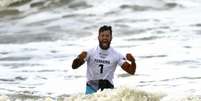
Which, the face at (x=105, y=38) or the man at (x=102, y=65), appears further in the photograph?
the man at (x=102, y=65)

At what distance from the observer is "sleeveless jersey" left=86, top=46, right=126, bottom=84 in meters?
8.19

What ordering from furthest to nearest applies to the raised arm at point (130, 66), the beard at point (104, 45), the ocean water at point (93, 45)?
the ocean water at point (93, 45) → the beard at point (104, 45) → the raised arm at point (130, 66)

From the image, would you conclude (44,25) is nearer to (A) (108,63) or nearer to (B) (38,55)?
(B) (38,55)

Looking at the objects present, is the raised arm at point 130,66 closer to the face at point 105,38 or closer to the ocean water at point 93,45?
the ocean water at point 93,45

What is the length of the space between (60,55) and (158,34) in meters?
3.88

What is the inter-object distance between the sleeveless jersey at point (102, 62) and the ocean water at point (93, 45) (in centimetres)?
30

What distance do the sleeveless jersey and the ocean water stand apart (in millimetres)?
302

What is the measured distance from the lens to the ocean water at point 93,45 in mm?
11445

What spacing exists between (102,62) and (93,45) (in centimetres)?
1007

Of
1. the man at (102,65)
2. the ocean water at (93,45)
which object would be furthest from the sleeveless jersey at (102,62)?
the ocean water at (93,45)

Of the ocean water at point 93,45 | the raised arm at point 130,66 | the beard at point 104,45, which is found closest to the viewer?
the raised arm at point 130,66

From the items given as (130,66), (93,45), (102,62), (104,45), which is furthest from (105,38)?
(93,45)

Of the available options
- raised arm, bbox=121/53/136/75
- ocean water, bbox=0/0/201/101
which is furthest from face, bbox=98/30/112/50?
ocean water, bbox=0/0/201/101

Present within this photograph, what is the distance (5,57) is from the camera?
675 inches
